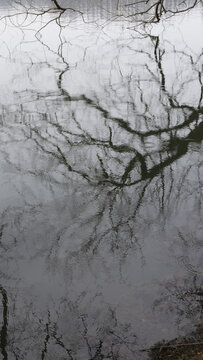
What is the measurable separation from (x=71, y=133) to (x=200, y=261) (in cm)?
382

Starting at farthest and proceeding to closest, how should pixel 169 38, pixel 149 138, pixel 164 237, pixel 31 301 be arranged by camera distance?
pixel 169 38
pixel 149 138
pixel 164 237
pixel 31 301

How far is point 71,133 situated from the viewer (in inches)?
277

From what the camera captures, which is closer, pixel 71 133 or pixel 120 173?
pixel 120 173

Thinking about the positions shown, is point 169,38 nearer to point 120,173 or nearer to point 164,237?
point 120,173

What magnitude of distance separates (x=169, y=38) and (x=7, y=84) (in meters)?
7.79

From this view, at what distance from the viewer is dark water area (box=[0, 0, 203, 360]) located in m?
3.54

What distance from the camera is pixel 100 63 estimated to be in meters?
11.4

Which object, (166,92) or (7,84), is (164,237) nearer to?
(166,92)

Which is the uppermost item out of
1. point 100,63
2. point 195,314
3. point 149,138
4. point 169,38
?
point 169,38

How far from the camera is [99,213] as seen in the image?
16.4 feet

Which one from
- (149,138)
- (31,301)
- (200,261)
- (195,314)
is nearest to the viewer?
(195,314)

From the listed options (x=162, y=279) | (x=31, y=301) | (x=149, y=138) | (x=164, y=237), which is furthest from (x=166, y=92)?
(x=31, y=301)

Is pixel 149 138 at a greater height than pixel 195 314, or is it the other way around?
pixel 149 138

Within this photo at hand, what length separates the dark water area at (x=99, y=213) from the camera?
3541 millimetres
